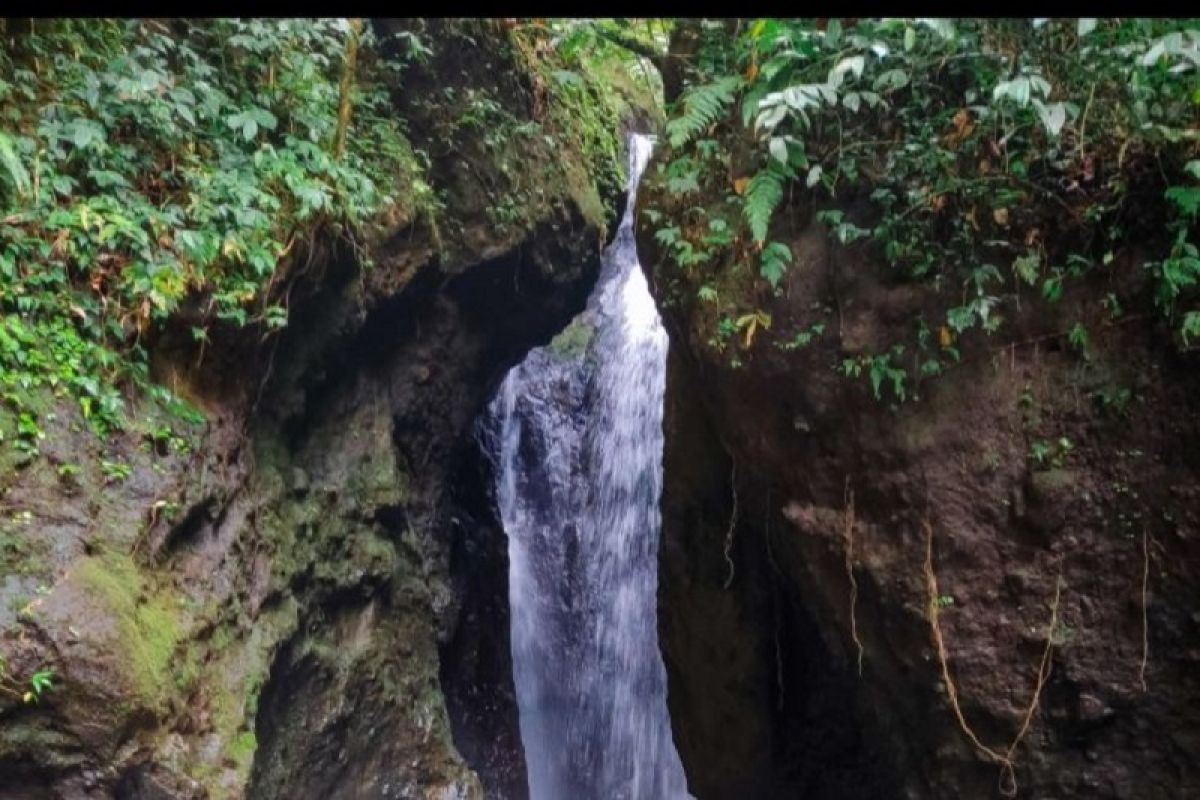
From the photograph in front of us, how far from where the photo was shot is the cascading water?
11.5m

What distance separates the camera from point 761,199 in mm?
4609

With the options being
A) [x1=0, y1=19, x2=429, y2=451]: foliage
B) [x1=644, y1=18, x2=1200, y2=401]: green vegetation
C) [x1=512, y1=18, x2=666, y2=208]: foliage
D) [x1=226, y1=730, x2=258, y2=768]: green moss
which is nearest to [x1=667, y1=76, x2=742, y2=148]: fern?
[x1=644, y1=18, x2=1200, y2=401]: green vegetation

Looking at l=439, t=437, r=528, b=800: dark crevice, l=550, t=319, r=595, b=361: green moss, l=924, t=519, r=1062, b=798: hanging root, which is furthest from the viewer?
l=550, t=319, r=595, b=361: green moss

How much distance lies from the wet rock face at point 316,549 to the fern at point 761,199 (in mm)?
3278

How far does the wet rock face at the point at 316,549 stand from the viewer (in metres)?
4.13

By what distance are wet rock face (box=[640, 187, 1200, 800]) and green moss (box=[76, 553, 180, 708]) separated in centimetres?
332

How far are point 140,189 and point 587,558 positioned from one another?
27.2 feet

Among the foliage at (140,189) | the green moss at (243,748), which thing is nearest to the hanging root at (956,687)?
the green moss at (243,748)

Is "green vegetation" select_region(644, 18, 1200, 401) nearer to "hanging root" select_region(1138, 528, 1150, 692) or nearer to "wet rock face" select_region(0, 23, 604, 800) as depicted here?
"hanging root" select_region(1138, 528, 1150, 692)

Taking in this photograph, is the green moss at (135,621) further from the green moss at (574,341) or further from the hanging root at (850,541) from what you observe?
the green moss at (574,341)

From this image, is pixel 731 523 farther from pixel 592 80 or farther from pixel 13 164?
pixel 592 80

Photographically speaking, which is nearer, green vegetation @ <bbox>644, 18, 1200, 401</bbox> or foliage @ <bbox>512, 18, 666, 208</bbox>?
green vegetation @ <bbox>644, 18, 1200, 401</bbox>

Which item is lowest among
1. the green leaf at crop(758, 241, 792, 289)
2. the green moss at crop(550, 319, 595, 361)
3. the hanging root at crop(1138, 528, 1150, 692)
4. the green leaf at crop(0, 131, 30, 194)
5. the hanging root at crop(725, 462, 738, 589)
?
the hanging root at crop(1138, 528, 1150, 692)

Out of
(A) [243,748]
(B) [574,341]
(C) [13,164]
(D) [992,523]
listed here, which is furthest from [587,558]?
(C) [13,164]
